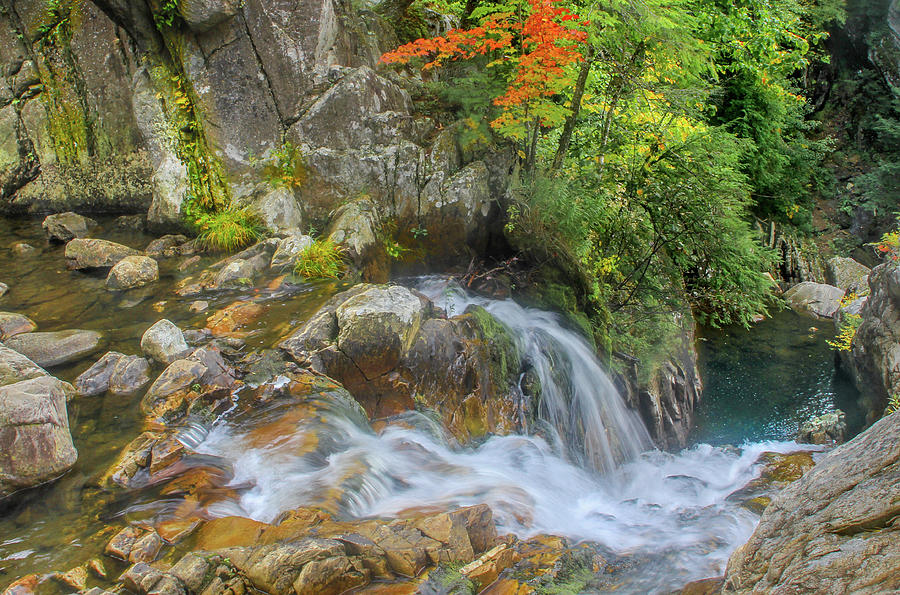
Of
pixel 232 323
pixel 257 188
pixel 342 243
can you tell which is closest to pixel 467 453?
pixel 232 323

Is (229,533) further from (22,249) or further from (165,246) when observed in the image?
(22,249)

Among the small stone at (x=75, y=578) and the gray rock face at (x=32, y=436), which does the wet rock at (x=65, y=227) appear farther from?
the small stone at (x=75, y=578)

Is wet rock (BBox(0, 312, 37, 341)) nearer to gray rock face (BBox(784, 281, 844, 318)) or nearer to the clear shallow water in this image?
the clear shallow water

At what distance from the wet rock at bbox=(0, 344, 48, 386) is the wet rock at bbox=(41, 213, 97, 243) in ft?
18.6

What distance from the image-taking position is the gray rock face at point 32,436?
4102 millimetres

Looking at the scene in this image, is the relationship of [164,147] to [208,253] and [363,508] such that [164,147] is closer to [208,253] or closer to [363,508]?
[208,253]

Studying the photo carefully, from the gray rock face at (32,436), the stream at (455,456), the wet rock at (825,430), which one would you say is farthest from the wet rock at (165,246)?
the wet rock at (825,430)

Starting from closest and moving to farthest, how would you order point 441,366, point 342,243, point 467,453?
point 467,453, point 441,366, point 342,243

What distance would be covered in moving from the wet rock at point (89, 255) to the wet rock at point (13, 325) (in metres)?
1.91

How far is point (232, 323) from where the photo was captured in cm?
652

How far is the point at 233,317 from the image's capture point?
6633 mm

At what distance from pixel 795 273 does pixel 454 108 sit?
1118 cm

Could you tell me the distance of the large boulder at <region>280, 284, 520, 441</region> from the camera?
5.94 m

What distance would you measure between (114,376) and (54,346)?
1128mm
